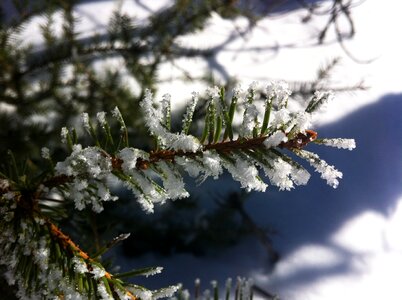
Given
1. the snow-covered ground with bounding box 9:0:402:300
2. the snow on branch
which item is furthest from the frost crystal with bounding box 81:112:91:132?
the snow-covered ground with bounding box 9:0:402:300

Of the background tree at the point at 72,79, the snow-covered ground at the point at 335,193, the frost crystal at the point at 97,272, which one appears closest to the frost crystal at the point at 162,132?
the frost crystal at the point at 97,272

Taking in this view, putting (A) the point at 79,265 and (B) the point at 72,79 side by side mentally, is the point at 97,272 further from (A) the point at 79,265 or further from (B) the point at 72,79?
(B) the point at 72,79

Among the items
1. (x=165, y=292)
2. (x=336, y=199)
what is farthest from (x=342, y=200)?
(x=165, y=292)

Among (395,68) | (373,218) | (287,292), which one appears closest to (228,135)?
(287,292)

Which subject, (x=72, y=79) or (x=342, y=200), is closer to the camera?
(x=72, y=79)

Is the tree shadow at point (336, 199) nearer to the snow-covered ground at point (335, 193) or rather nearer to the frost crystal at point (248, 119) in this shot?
the snow-covered ground at point (335, 193)

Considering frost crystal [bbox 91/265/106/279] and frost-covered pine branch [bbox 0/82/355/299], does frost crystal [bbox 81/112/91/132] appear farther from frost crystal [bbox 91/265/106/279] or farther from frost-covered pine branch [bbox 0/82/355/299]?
frost crystal [bbox 91/265/106/279]
